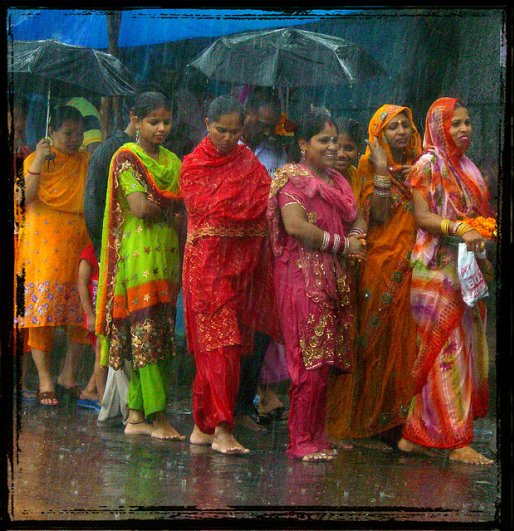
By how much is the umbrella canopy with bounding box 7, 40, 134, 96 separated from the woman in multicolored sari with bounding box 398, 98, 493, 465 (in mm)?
1865

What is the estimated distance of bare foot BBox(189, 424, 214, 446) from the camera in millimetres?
7309

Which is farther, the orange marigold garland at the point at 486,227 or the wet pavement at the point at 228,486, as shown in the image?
the orange marigold garland at the point at 486,227

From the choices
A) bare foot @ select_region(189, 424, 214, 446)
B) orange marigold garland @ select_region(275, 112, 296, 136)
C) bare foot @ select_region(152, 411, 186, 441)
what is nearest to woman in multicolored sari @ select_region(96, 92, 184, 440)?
bare foot @ select_region(152, 411, 186, 441)

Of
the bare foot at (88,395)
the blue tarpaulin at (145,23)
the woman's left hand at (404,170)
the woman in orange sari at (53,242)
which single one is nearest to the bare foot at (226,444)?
→ the bare foot at (88,395)

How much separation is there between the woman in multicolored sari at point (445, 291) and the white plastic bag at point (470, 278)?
0.48ft

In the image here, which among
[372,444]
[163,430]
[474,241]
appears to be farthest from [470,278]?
[163,430]

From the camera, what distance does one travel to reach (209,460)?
704 centimetres

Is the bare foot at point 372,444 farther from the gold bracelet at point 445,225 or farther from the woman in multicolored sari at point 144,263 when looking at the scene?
the gold bracelet at point 445,225

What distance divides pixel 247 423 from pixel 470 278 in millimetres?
1709

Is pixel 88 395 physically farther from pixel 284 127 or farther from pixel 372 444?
pixel 284 127

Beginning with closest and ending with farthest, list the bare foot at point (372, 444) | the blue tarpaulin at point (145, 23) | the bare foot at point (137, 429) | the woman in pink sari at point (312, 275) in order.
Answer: the blue tarpaulin at point (145, 23) < the woman in pink sari at point (312, 275) < the bare foot at point (372, 444) < the bare foot at point (137, 429)

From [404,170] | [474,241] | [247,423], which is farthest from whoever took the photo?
[247,423]

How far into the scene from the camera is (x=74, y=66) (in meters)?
7.76

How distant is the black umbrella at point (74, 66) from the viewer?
7.59 meters
